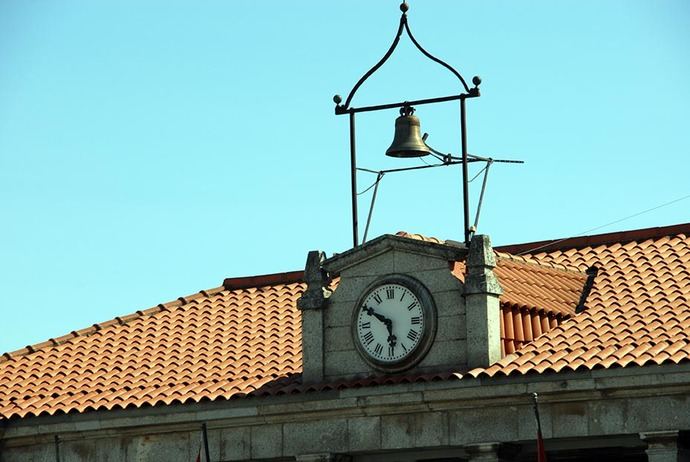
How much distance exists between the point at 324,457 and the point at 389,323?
7.96ft

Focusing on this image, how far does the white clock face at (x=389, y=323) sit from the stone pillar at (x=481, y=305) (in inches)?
36.2

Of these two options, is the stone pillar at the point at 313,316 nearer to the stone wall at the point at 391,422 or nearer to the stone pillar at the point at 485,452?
the stone wall at the point at 391,422

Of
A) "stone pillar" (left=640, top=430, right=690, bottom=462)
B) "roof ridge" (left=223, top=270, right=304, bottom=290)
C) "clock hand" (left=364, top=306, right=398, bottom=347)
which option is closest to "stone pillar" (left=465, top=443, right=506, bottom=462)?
"clock hand" (left=364, top=306, right=398, bottom=347)

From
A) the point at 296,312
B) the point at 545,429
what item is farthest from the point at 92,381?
the point at 545,429

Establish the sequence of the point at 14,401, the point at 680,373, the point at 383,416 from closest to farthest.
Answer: the point at 680,373
the point at 383,416
the point at 14,401

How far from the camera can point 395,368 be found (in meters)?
35.5

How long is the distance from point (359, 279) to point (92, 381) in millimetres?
6042

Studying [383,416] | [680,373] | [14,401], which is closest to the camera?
[680,373]

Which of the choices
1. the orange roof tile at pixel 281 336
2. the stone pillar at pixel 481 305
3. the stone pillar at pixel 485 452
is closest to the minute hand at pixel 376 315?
the orange roof tile at pixel 281 336

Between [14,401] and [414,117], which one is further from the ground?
[414,117]

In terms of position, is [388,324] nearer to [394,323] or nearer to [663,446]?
[394,323]

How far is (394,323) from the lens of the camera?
117ft

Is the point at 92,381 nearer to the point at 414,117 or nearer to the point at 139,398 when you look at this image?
the point at 139,398

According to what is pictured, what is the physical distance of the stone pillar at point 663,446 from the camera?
32.7m
